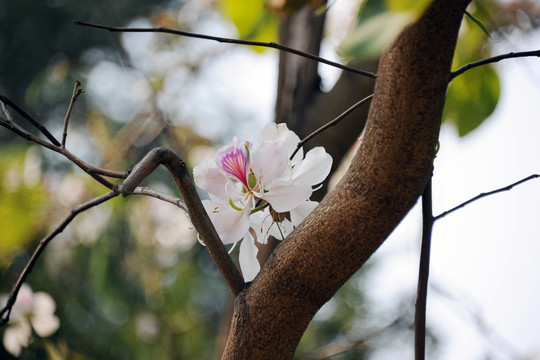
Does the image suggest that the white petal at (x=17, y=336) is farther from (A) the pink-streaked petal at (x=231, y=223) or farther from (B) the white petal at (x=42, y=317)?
(A) the pink-streaked petal at (x=231, y=223)

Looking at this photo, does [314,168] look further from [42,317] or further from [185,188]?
[42,317]

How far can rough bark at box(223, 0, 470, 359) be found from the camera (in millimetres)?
221

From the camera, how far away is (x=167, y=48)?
57.4 inches

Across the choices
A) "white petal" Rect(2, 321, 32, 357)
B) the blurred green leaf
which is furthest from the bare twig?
"white petal" Rect(2, 321, 32, 357)

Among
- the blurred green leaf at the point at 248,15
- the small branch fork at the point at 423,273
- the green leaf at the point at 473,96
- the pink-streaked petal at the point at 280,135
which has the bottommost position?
the small branch fork at the point at 423,273

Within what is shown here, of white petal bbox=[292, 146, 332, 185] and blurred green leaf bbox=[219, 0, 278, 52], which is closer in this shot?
white petal bbox=[292, 146, 332, 185]

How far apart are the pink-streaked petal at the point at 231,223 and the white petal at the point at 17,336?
607 mm

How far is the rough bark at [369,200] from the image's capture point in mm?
221

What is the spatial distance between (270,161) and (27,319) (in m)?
0.74

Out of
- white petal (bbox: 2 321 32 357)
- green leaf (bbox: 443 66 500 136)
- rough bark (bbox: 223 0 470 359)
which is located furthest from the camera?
white petal (bbox: 2 321 32 357)

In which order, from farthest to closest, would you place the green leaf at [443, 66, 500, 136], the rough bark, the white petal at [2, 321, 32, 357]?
1. the white petal at [2, 321, 32, 357]
2. the green leaf at [443, 66, 500, 136]
3. the rough bark

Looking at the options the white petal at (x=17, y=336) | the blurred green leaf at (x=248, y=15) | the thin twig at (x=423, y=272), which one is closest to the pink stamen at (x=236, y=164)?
the thin twig at (x=423, y=272)

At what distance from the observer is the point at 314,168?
285mm

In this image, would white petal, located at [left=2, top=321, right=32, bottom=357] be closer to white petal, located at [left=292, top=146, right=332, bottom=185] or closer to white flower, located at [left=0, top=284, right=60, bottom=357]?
white flower, located at [left=0, top=284, right=60, bottom=357]
